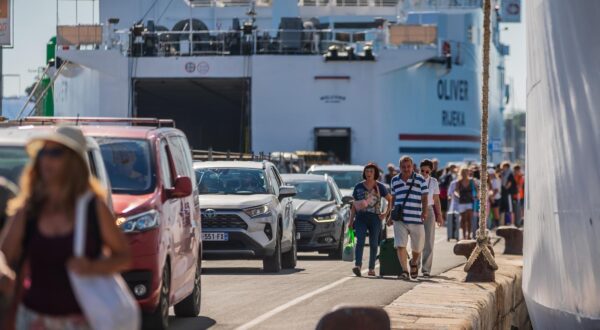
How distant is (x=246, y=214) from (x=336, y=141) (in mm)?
38252

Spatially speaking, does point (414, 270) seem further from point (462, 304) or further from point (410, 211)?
point (462, 304)

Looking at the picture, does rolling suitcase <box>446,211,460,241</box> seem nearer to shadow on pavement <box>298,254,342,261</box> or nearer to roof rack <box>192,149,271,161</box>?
roof rack <box>192,149,271,161</box>

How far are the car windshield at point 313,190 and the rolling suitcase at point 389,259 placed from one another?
7.06 m

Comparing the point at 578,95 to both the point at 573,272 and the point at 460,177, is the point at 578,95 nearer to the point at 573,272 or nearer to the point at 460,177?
the point at 573,272

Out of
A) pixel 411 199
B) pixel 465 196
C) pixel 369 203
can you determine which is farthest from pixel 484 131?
pixel 465 196

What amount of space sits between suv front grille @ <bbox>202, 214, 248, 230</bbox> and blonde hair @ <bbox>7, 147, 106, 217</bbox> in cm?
1510

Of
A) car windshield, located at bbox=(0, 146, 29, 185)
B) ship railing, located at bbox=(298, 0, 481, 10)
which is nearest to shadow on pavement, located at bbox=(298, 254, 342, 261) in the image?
car windshield, located at bbox=(0, 146, 29, 185)

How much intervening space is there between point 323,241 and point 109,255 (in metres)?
19.6

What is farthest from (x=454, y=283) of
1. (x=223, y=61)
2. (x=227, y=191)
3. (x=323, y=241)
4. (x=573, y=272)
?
(x=223, y=61)

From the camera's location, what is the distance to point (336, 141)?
59.6m

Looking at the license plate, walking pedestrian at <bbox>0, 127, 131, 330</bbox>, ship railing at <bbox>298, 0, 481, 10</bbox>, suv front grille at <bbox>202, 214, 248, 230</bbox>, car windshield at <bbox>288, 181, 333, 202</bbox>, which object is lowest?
the license plate

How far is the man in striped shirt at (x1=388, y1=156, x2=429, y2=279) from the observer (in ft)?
63.2

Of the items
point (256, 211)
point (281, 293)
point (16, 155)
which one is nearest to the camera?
point (16, 155)

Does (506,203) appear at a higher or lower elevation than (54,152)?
lower
